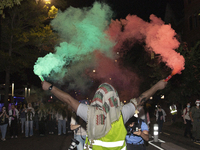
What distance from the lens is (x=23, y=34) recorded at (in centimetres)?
1761

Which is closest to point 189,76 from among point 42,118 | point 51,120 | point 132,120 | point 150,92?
point 51,120

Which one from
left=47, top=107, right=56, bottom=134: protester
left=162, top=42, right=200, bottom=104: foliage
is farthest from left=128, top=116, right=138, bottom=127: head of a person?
left=162, top=42, right=200, bottom=104: foliage

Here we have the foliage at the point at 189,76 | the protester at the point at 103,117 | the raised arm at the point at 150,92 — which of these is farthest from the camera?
the foliage at the point at 189,76

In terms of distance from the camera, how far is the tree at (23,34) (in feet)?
57.7

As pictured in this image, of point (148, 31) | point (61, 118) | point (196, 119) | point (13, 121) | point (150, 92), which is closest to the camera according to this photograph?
point (150, 92)

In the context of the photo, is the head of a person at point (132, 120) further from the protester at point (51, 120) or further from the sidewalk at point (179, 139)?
the protester at point (51, 120)

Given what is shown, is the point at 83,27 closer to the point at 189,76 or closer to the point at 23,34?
the point at 23,34

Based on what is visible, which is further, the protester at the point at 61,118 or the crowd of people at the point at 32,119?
the protester at the point at 61,118

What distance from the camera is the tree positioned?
57.7 feet

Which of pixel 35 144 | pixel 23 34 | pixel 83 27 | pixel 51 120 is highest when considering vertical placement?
pixel 23 34

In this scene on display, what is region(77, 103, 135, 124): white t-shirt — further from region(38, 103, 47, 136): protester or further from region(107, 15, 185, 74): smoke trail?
region(38, 103, 47, 136): protester

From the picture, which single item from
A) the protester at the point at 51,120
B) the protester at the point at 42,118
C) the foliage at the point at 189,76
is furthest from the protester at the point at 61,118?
the foliage at the point at 189,76

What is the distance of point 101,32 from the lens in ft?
37.7

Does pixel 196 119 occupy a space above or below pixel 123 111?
below
